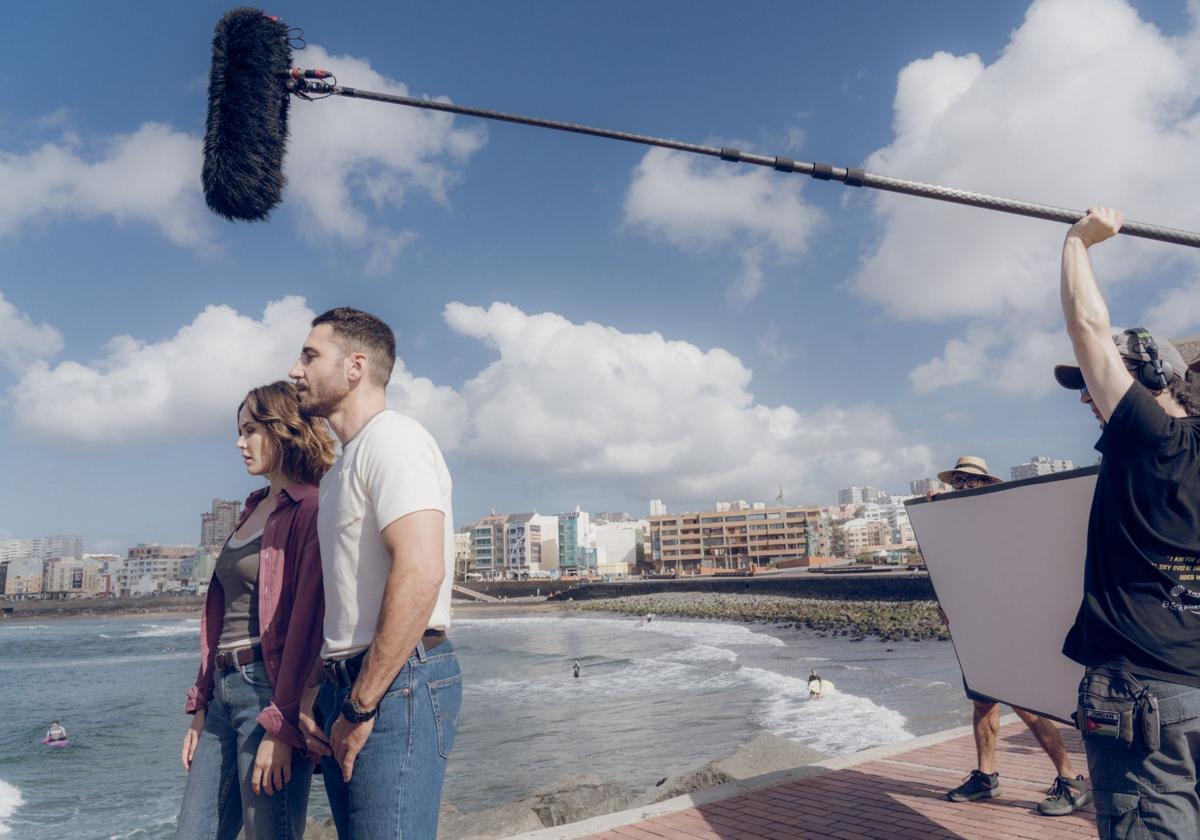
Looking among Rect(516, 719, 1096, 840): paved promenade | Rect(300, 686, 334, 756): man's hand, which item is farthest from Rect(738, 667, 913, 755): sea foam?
Rect(300, 686, 334, 756): man's hand

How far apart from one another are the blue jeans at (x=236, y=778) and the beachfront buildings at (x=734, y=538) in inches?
4265

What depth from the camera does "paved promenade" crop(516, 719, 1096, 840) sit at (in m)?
4.36

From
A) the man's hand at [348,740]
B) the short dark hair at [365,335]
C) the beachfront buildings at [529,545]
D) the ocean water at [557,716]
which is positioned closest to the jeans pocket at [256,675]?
the man's hand at [348,740]

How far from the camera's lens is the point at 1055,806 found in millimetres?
4617

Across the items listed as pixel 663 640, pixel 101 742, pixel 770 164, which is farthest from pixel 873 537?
pixel 770 164

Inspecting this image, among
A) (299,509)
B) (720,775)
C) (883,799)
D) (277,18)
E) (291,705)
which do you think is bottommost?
(720,775)

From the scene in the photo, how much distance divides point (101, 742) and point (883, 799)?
22.0 meters

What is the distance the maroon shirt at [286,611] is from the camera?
7.72 ft

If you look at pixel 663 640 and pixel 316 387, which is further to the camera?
pixel 663 640

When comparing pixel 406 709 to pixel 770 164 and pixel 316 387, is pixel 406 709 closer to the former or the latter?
pixel 316 387

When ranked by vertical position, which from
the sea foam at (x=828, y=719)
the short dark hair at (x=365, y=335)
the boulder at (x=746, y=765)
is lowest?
the sea foam at (x=828, y=719)

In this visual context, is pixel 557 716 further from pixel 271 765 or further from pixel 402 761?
pixel 402 761

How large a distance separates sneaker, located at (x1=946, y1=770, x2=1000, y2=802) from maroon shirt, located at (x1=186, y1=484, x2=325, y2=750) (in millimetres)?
4243

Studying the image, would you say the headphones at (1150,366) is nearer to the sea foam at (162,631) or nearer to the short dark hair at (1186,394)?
the short dark hair at (1186,394)
